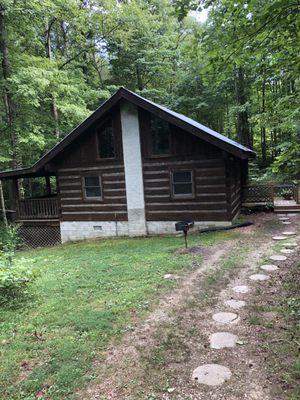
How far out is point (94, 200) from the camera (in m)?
15.4

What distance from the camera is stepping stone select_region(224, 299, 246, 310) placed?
20.5 feet

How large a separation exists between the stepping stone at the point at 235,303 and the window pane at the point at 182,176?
783 centimetres

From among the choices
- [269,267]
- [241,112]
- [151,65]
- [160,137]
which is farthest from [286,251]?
[151,65]

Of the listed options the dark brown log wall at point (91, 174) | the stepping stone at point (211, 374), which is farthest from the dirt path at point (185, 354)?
the dark brown log wall at point (91, 174)

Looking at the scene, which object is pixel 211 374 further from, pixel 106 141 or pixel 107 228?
pixel 106 141

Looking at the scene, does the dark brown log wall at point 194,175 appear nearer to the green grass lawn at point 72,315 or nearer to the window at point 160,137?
the window at point 160,137

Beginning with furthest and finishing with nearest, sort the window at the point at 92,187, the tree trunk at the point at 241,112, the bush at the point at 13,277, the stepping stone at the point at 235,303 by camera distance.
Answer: the tree trunk at the point at 241,112 → the window at the point at 92,187 → the bush at the point at 13,277 → the stepping stone at the point at 235,303

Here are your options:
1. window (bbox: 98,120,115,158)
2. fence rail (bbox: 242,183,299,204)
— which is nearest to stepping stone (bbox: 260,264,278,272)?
window (bbox: 98,120,115,158)

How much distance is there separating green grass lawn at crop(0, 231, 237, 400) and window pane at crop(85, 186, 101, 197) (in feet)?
15.5

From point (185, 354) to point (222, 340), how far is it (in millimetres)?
679

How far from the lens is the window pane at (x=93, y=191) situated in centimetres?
1538

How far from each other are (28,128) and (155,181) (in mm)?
8333

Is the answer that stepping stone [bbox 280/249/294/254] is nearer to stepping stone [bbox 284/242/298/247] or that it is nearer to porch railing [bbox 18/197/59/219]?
stepping stone [bbox 284/242/298/247]

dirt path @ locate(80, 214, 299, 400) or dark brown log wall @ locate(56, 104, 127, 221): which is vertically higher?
dark brown log wall @ locate(56, 104, 127, 221)
